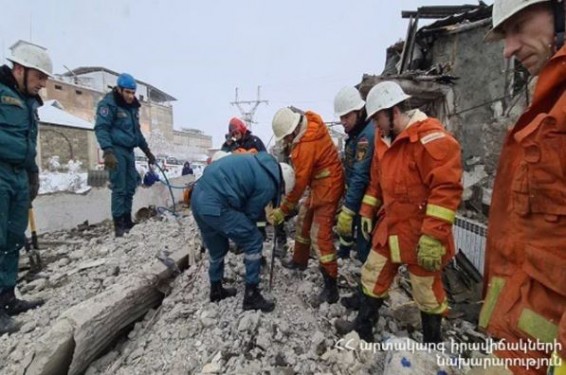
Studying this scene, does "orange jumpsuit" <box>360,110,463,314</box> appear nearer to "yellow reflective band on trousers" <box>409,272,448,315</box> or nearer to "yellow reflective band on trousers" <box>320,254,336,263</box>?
"yellow reflective band on trousers" <box>409,272,448,315</box>

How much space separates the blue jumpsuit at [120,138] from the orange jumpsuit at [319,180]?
2.58 m

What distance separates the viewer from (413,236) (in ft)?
7.55

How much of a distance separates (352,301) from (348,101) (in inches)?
73.6

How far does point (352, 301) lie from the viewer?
326cm

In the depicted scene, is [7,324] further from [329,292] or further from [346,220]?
[346,220]

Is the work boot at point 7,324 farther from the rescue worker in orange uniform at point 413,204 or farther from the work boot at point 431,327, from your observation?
the work boot at point 431,327

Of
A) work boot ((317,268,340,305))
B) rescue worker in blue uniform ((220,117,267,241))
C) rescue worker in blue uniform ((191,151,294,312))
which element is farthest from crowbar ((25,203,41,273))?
work boot ((317,268,340,305))

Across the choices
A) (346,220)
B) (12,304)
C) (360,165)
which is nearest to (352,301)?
(346,220)

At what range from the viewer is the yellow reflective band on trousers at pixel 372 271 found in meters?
2.47

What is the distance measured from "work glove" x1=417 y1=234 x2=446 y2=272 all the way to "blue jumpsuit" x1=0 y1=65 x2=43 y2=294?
126 inches

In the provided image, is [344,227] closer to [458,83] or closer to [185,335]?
[185,335]

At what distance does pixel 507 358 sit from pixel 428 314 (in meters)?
1.29

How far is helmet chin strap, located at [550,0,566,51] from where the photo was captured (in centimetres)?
114

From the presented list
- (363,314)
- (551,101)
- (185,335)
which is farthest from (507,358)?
(185,335)
